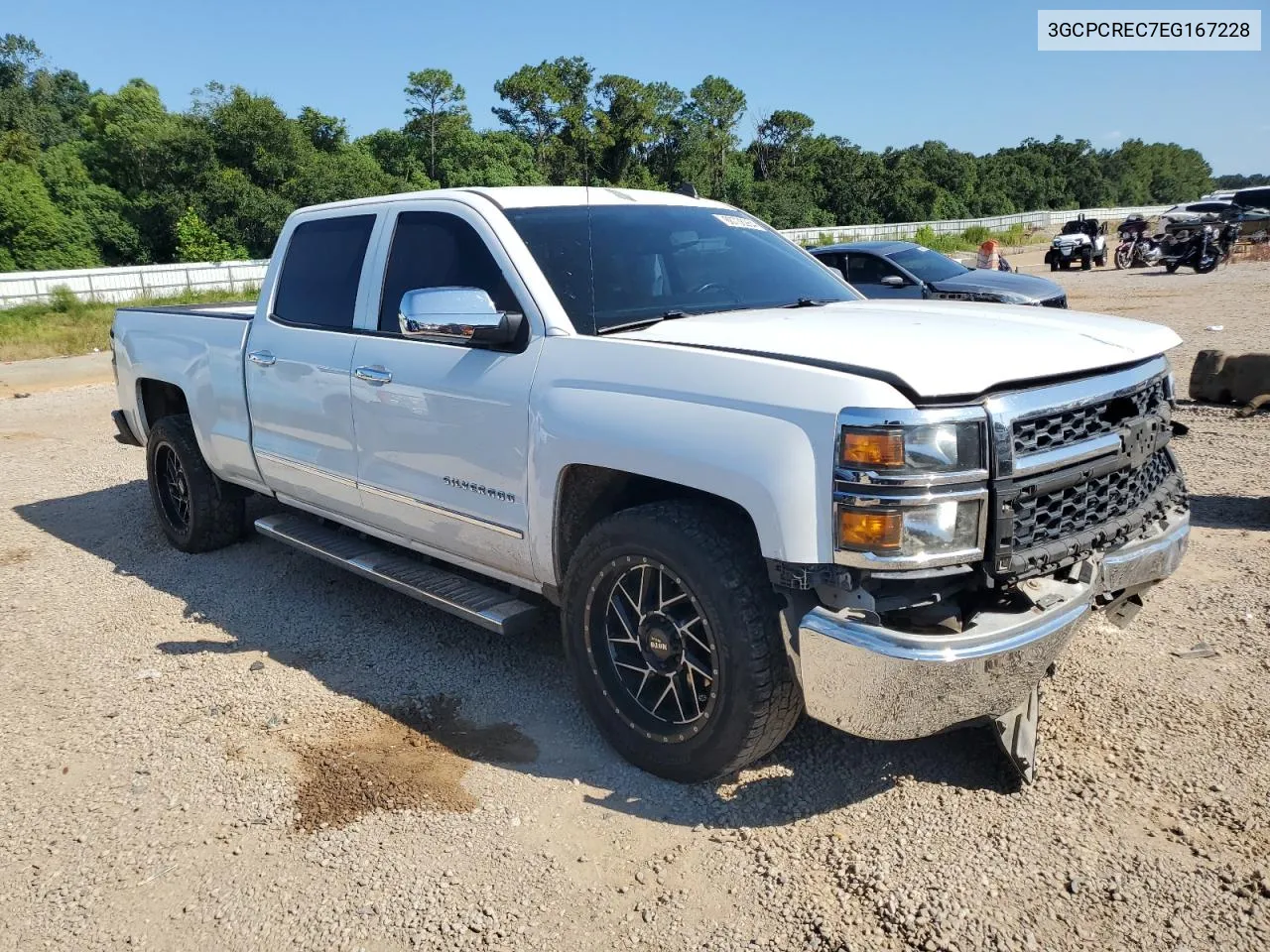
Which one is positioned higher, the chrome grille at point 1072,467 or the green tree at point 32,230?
the green tree at point 32,230

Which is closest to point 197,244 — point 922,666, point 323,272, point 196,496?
point 196,496

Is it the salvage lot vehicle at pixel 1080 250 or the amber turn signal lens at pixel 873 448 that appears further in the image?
the salvage lot vehicle at pixel 1080 250

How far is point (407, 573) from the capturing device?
14.4 ft

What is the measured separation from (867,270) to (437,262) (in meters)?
10.0

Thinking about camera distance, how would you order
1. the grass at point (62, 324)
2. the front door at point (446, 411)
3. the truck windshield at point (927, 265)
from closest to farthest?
the front door at point (446, 411) < the truck windshield at point (927, 265) < the grass at point (62, 324)

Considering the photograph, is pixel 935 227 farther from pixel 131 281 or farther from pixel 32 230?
pixel 32 230

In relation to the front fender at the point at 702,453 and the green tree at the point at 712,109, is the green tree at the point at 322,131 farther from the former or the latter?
the front fender at the point at 702,453

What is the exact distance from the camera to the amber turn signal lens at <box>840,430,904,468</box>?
264cm

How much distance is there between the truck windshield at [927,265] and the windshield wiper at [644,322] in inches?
382

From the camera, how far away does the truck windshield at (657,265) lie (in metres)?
3.78

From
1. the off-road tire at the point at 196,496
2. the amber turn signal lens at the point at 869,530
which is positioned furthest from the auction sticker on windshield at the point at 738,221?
the off-road tire at the point at 196,496

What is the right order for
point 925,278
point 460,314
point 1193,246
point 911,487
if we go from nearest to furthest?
point 911,487 < point 460,314 < point 925,278 < point 1193,246

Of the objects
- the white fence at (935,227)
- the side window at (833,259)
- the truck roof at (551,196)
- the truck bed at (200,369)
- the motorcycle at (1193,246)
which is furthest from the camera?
the white fence at (935,227)

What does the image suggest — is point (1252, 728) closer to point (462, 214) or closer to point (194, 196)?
point (462, 214)
